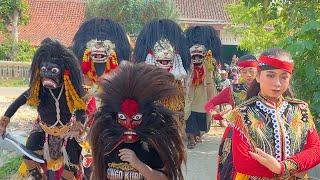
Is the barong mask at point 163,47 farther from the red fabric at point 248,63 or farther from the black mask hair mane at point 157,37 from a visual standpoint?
the red fabric at point 248,63

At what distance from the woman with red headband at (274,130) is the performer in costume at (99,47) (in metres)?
3.17

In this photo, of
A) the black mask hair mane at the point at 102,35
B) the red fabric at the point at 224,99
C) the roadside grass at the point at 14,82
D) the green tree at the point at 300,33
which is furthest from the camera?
the roadside grass at the point at 14,82

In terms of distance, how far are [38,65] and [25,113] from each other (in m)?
7.51

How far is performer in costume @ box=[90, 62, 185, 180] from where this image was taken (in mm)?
3643

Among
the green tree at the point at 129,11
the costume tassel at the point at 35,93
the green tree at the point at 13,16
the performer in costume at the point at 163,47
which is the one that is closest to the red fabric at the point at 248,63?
the performer in costume at the point at 163,47

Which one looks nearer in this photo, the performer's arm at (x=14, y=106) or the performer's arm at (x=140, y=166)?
Answer: the performer's arm at (x=140, y=166)

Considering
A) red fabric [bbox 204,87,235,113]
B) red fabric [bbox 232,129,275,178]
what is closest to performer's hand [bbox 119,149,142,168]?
red fabric [bbox 232,129,275,178]

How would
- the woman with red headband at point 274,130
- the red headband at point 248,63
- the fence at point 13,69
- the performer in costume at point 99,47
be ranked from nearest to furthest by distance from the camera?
1. the woman with red headband at point 274,130
2. the red headband at point 248,63
3. the performer in costume at point 99,47
4. the fence at point 13,69

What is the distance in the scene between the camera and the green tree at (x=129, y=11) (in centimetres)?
1562

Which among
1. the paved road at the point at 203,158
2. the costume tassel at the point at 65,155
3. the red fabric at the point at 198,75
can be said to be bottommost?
the paved road at the point at 203,158

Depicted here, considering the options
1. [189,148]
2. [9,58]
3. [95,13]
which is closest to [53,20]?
[9,58]

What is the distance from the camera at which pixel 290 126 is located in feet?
11.8

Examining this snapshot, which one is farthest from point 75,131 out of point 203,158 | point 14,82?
point 14,82

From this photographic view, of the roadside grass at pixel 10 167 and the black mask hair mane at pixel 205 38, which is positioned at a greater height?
the black mask hair mane at pixel 205 38
